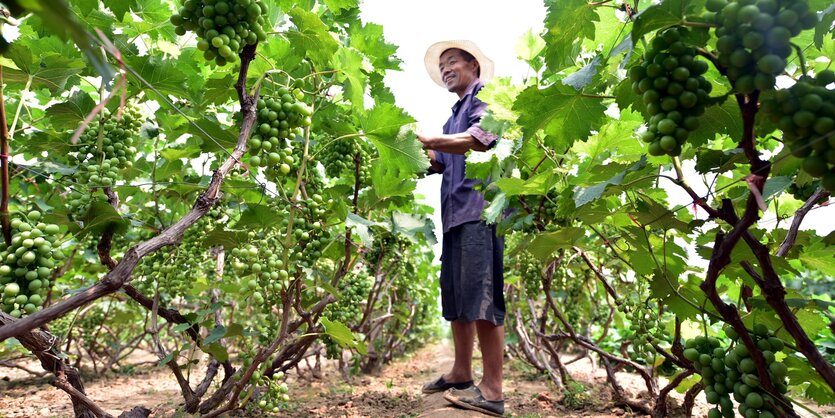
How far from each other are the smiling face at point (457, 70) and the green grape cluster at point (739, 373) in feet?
10.3

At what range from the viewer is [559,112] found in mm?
1824

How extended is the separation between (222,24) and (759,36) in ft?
4.87

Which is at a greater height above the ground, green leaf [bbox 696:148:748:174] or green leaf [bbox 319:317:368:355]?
green leaf [bbox 696:148:748:174]

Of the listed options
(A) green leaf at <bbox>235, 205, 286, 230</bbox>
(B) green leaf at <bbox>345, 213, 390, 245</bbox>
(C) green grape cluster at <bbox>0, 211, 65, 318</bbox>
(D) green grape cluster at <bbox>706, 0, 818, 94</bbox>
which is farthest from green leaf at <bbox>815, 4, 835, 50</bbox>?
(C) green grape cluster at <bbox>0, 211, 65, 318</bbox>

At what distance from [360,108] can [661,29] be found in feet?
4.46

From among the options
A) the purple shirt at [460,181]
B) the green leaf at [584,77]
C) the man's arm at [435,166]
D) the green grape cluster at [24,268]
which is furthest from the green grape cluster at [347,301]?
the green leaf at [584,77]

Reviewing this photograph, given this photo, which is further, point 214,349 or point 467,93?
point 467,93

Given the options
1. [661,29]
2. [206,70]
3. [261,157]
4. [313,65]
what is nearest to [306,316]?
[261,157]

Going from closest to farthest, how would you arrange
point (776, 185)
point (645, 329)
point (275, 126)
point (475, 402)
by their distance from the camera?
point (776, 185) < point (275, 126) < point (645, 329) < point (475, 402)

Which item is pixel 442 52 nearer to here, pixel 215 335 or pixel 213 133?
pixel 213 133

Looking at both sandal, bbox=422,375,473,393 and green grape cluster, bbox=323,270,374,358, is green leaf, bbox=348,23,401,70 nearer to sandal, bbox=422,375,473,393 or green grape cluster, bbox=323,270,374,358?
green grape cluster, bbox=323,270,374,358

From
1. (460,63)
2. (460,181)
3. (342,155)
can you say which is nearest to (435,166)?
(460,181)

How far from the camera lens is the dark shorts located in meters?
3.52

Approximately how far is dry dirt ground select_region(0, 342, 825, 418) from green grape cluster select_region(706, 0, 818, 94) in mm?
2686
